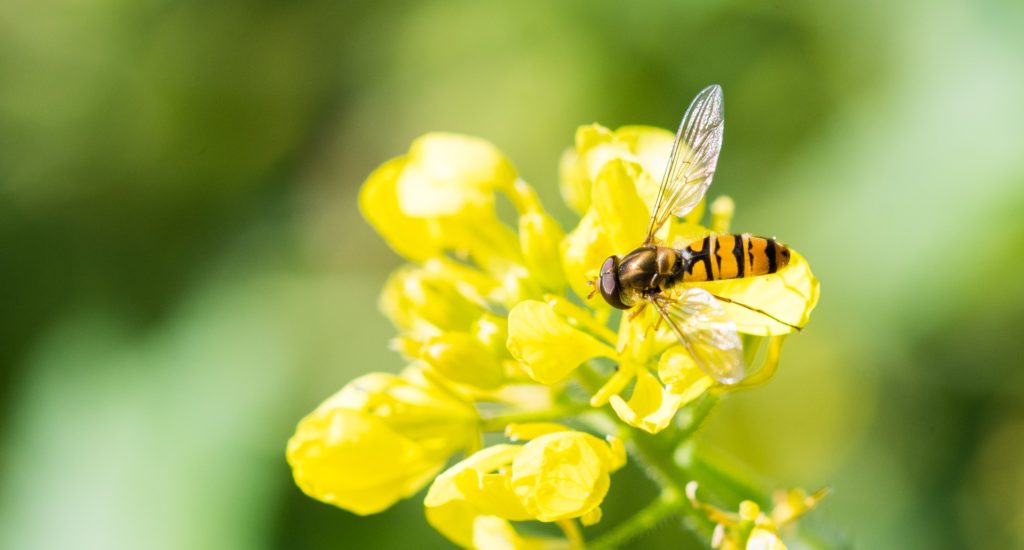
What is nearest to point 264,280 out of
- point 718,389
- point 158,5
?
point 158,5

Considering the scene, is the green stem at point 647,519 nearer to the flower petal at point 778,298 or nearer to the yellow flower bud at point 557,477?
the yellow flower bud at point 557,477

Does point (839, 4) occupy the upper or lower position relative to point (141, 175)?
upper

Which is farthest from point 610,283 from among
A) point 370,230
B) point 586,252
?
point 370,230

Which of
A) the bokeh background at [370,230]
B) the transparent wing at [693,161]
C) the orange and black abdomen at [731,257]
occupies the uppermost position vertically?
the transparent wing at [693,161]

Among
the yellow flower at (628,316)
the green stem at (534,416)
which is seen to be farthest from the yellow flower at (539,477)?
the green stem at (534,416)

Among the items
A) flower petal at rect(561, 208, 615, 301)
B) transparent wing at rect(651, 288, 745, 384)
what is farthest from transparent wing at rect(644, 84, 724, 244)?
transparent wing at rect(651, 288, 745, 384)

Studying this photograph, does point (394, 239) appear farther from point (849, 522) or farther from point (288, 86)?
point (288, 86)
